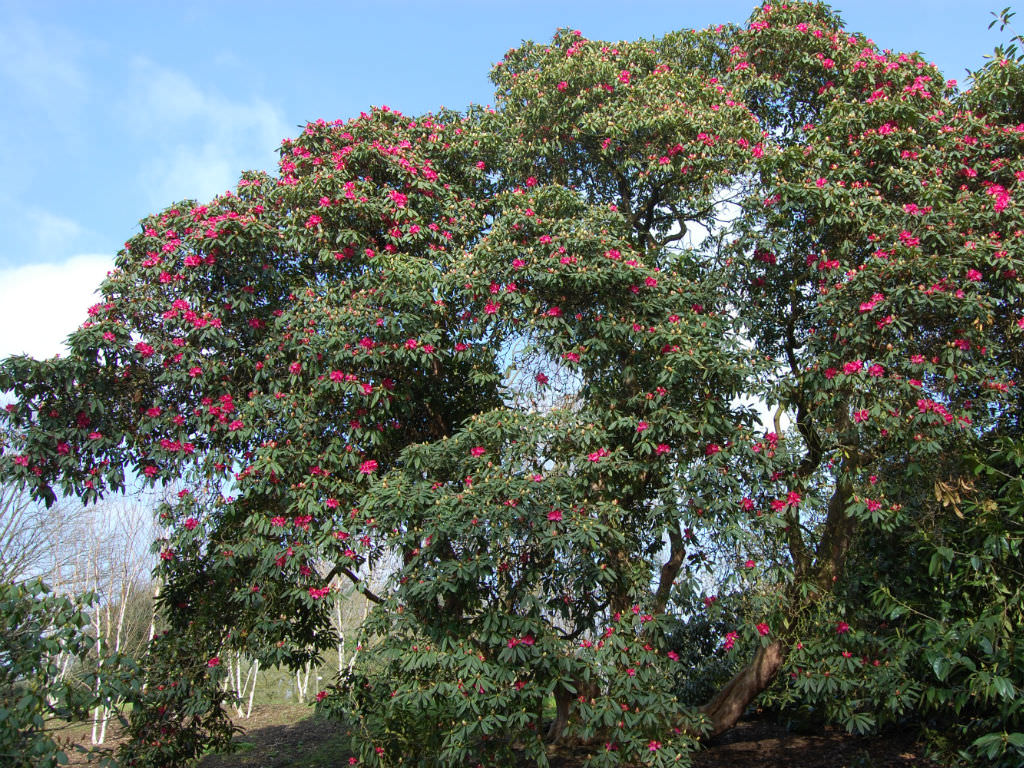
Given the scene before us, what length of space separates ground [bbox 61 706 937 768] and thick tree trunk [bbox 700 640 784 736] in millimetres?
400

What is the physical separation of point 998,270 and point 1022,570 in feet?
6.72

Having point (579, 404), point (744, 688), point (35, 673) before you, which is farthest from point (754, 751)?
point (35, 673)

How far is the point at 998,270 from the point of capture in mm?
4953

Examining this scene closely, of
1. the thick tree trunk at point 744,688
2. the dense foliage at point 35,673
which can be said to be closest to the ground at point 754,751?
the thick tree trunk at point 744,688

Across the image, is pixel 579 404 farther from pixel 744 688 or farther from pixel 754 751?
pixel 754 751

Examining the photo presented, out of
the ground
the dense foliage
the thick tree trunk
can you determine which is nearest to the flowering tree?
the thick tree trunk

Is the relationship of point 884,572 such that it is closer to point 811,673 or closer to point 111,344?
point 811,673

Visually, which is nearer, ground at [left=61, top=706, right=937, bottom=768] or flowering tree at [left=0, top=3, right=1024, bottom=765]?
flowering tree at [left=0, top=3, right=1024, bottom=765]

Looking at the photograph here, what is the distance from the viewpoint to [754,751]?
7336mm

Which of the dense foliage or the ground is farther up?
the dense foliage

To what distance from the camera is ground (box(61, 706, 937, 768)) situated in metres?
6.59

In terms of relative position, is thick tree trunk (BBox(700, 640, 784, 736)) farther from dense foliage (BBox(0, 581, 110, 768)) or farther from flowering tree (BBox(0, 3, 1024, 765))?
dense foliage (BBox(0, 581, 110, 768))

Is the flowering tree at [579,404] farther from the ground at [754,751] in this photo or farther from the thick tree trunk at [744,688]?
the ground at [754,751]

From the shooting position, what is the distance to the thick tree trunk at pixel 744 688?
22.2 feet
